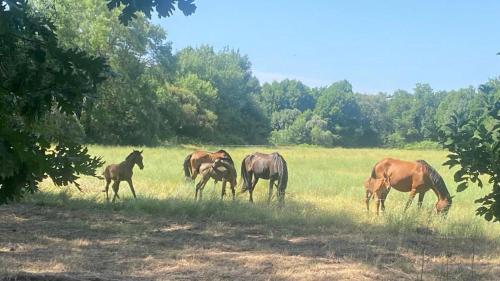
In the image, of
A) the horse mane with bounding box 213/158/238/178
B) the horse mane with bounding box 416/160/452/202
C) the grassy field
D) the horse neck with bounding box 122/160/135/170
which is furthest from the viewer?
the horse mane with bounding box 213/158/238/178

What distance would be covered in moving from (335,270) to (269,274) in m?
0.74

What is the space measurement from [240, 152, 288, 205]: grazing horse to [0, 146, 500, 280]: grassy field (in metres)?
0.46

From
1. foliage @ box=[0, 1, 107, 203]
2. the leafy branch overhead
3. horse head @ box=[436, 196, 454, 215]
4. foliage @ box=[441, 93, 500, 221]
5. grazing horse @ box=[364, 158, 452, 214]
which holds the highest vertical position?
the leafy branch overhead

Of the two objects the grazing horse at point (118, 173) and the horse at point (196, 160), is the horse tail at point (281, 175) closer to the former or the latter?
the horse at point (196, 160)

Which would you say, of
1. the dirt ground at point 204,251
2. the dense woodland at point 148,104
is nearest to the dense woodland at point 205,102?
the dense woodland at point 148,104

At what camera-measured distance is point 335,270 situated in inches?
224

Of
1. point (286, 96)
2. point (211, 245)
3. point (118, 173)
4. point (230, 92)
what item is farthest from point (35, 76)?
point (286, 96)

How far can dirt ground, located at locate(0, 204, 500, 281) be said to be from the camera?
543 centimetres

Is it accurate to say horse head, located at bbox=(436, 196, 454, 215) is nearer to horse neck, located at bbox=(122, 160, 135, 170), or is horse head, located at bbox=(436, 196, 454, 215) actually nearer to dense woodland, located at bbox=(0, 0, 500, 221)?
dense woodland, located at bbox=(0, 0, 500, 221)

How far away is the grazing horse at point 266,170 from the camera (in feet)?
38.3

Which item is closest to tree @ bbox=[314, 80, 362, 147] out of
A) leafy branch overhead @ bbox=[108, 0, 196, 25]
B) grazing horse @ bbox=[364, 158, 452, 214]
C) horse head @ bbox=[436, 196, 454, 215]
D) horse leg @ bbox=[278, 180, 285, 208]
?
grazing horse @ bbox=[364, 158, 452, 214]

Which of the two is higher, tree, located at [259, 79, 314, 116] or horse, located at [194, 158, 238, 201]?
tree, located at [259, 79, 314, 116]

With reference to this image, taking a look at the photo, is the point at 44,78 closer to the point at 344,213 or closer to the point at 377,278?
the point at 377,278

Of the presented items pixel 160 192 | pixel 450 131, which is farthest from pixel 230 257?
pixel 160 192
